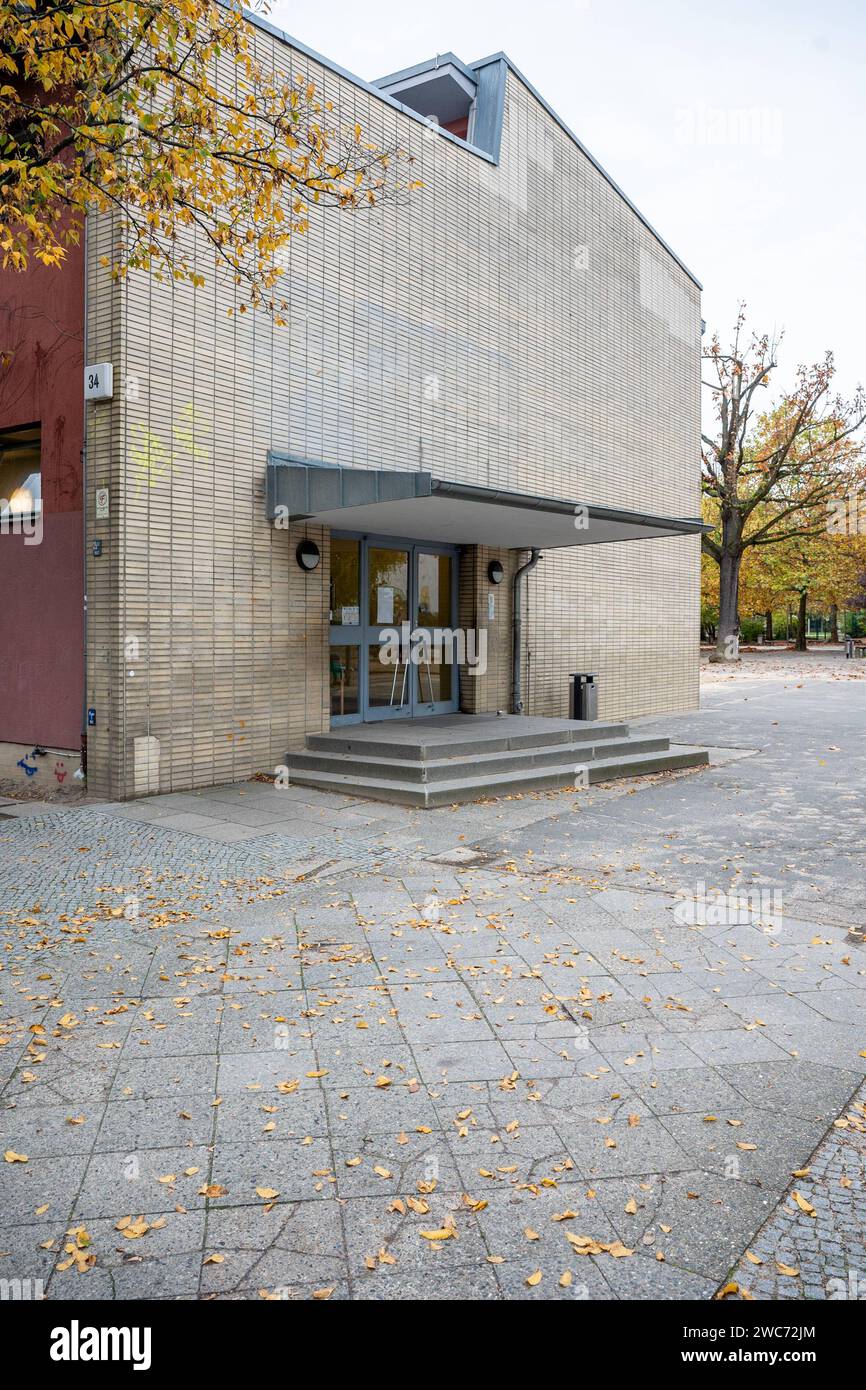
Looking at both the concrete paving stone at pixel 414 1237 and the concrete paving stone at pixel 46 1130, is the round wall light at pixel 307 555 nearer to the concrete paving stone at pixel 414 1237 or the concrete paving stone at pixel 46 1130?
the concrete paving stone at pixel 46 1130

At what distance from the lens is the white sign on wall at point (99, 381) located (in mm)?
8859

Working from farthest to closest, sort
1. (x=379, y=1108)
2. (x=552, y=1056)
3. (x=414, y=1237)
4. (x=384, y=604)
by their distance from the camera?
(x=384, y=604), (x=552, y=1056), (x=379, y=1108), (x=414, y=1237)

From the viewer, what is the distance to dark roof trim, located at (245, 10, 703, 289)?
33.7ft

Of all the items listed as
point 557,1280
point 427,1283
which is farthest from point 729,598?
point 427,1283

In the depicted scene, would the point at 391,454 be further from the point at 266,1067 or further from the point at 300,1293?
the point at 300,1293

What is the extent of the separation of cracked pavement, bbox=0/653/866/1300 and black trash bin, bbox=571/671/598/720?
7124mm

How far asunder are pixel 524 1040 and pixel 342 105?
1127 cm

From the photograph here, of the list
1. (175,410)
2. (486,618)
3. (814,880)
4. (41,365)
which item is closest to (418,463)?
(486,618)

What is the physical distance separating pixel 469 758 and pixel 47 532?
5.20m

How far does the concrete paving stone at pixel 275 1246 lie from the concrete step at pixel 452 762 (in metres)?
6.63

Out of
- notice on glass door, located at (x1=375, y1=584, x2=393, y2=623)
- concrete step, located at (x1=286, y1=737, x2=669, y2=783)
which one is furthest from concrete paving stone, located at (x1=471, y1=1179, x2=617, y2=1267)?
notice on glass door, located at (x1=375, y1=584, x2=393, y2=623)

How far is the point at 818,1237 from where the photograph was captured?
2.70 m

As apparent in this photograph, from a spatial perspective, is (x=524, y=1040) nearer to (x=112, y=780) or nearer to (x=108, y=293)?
(x=112, y=780)

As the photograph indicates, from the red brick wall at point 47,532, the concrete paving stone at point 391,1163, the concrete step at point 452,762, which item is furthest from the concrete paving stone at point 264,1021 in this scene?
the red brick wall at point 47,532
